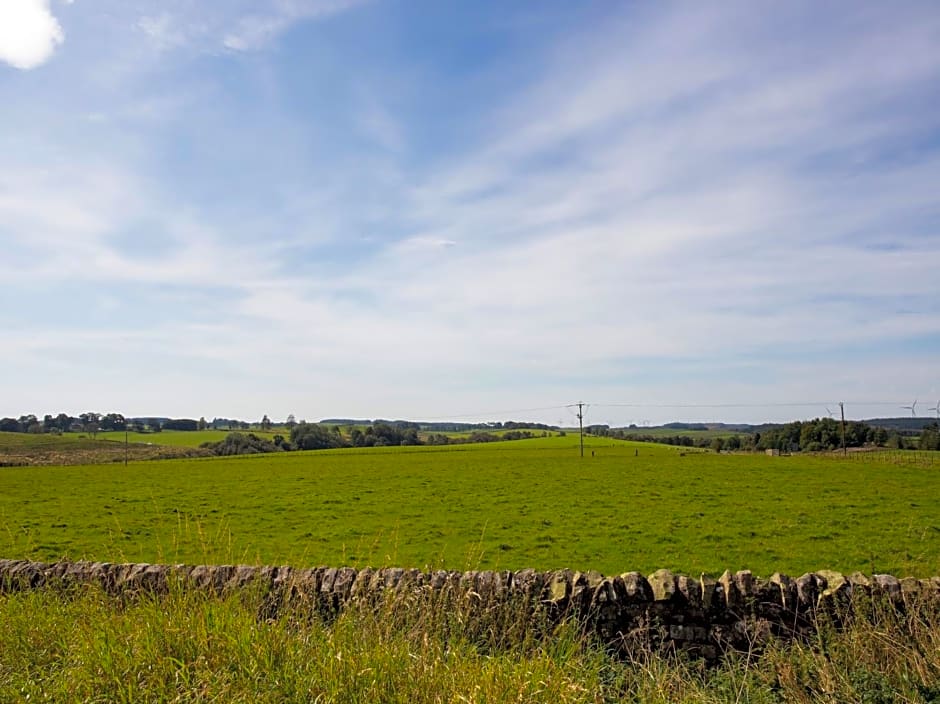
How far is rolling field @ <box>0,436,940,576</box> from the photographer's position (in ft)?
53.5

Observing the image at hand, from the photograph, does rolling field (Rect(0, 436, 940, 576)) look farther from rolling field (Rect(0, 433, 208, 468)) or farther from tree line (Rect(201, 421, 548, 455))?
tree line (Rect(201, 421, 548, 455))

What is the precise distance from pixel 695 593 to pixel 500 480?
3337 centimetres

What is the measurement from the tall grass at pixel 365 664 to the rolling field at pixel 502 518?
142cm

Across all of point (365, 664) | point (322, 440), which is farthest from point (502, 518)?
point (322, 440)

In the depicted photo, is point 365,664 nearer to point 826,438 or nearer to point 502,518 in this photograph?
point 502,518

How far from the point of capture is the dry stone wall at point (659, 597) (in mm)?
6996

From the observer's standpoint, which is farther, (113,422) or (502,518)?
(113,422)

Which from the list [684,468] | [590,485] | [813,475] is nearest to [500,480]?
[590,485]

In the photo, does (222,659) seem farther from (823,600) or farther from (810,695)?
(823,600)

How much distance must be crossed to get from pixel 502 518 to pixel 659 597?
17.2 metres

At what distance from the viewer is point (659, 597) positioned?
288 inches

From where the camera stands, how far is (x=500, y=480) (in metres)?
40.3

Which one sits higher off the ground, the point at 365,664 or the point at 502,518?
the point at 365,664

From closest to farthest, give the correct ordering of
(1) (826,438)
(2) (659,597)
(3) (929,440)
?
1. (2) (659,597)
2. (3) (929,440)
3. (1) (826,438)
